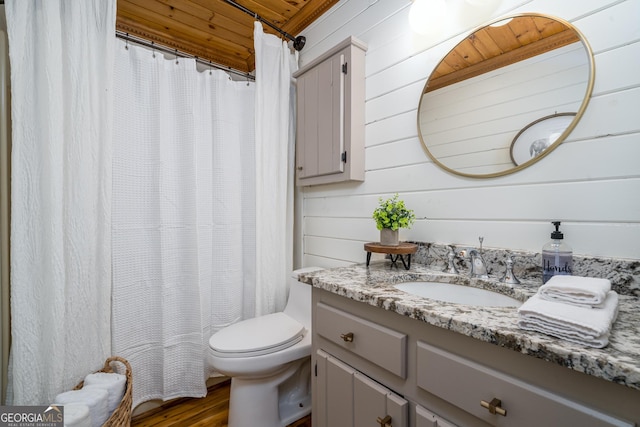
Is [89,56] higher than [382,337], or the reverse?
[89,56]

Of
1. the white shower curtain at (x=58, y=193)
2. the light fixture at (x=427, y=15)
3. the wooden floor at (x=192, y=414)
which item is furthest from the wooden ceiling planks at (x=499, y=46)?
the wooden floor at (x=192, y=414)

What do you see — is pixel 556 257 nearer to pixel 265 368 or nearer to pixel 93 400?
pixel 265 368

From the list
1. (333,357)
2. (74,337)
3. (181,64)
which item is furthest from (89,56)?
(333,357)

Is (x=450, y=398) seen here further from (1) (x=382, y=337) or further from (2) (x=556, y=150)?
(2) (x=556, y=150)

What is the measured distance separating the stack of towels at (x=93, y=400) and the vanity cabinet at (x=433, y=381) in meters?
0.88

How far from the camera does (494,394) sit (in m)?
0.59

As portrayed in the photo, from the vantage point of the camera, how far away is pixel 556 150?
909 mm

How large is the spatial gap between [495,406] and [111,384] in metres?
1.49

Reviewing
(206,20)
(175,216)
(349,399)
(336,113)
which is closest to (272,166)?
(336,113)

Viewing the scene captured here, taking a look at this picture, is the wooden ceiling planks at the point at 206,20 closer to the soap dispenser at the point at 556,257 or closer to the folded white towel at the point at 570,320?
the soap dispenser at the point at 556,257

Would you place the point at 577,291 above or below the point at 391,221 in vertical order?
below

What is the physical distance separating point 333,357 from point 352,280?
11.2 inches

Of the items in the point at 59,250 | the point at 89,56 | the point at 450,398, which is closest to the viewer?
the point at 450,398

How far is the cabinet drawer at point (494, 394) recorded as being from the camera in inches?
→ 19.5
